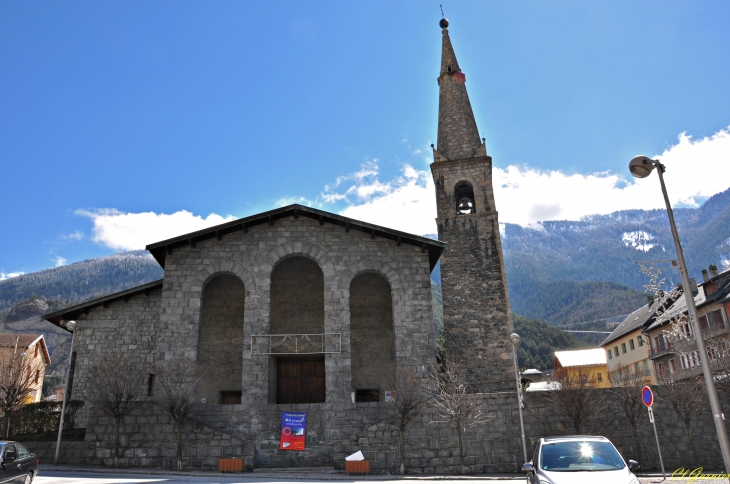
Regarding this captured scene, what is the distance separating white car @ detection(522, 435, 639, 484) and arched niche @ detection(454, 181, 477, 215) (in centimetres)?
2297

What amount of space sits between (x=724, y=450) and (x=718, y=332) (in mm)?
31222

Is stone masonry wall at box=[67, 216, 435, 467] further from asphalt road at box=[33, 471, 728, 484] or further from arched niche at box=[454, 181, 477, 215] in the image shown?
arched niche at box=[454, 181, 477, 215]

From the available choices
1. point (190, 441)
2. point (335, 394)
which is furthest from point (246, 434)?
point (335, 394)

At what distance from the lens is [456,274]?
98.2 feet

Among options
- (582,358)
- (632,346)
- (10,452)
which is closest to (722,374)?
(10,452)

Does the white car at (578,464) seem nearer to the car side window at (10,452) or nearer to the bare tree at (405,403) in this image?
the bare tree at (405,403)

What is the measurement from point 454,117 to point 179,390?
2318cm

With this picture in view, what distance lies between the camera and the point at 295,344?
2394cm

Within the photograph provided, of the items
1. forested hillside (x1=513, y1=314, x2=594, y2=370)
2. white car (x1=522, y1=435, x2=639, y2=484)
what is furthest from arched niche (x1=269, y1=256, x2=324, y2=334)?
forested hillside (x1=513, y1=314, x2=594, y2=370)

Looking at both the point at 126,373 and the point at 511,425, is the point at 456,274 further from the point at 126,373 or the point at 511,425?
the point at 126,373

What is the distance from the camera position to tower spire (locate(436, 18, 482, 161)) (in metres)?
33.5

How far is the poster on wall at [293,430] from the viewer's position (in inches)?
853

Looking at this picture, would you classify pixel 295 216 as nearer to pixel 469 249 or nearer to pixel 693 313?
pixel 469 249

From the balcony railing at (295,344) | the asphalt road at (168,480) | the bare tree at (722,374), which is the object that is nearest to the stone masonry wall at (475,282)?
the balcony railing at (295,344)
